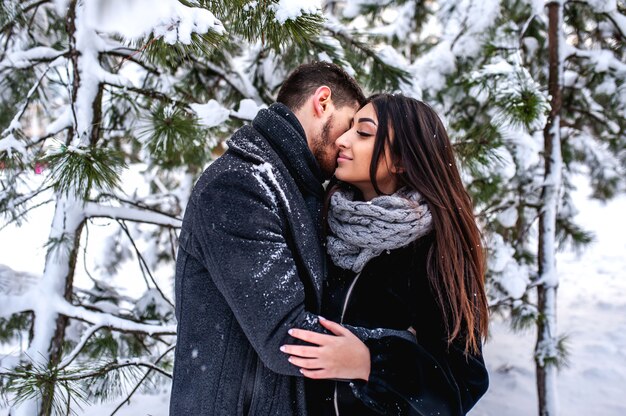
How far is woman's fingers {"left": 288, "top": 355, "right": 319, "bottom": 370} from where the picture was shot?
1356 millimetres

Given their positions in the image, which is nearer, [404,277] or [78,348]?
[404,277]

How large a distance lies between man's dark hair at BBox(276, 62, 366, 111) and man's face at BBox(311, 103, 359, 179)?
0.07 meters

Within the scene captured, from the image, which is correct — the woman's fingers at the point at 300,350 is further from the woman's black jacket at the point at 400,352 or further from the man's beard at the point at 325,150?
the man's beard at the point at 325,150

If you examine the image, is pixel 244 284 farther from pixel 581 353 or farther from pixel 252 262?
pixel 581 353

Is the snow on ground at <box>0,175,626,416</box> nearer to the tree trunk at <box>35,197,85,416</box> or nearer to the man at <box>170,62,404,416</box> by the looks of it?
the tree trunk at <box>35,197,85,416</box>

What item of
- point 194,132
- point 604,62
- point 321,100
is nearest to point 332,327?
point 321,100

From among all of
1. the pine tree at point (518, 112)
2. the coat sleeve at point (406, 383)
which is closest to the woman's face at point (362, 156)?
the coat sleeve at point (406, 383)

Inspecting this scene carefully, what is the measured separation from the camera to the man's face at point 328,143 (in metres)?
1.89

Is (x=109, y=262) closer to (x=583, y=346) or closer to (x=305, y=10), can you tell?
(x=305, y=10)

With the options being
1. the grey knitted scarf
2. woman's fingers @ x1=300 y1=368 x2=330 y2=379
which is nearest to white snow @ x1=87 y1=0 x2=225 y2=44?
the grey knitted scarf

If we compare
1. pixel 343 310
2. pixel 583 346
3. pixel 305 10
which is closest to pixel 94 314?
pixel 343 310

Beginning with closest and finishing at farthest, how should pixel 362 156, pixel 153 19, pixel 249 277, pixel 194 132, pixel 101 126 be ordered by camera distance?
pixel 153 19 → pixel 249 277 → pixel 362 156 → pixel 194 132 → pixel 101 126

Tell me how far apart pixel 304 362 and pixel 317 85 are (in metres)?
1.07

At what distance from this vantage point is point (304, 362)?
1.36m
